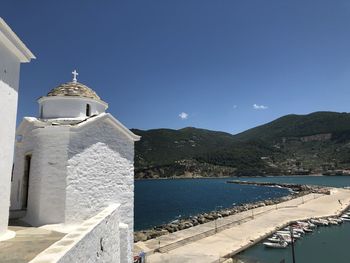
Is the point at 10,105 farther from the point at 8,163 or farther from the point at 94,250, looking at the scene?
the point at 94,250

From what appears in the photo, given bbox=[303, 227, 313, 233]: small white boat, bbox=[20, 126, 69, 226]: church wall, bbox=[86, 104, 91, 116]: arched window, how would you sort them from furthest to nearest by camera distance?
bbox=[303, 227, 313, 233]: small white boat, bbox=[86, 104, 91, 116]: arched window, bbox=[20, 126, 69, 226]: church wall

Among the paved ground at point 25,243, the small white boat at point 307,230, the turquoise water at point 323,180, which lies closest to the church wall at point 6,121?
the paved ground at point 25,243

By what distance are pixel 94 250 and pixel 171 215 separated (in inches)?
1955

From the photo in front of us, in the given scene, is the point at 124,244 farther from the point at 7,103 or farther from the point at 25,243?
the point at 7,103

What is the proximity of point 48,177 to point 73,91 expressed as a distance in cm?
404

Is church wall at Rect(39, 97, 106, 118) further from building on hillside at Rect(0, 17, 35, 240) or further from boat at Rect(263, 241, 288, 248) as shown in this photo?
boat at Rect(263, 241, 288, 248)

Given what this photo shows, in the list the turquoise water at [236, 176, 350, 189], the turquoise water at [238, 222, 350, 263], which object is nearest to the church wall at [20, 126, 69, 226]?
the turquoise water at [238, 222, 350, 263]

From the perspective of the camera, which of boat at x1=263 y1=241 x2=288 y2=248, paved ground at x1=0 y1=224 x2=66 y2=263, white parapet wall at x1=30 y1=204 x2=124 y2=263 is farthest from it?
boat at x1=263 y1=241 x2=288 y2=248

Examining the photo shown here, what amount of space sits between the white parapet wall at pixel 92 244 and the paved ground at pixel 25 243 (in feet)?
2.08

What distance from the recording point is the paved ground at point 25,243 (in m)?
5.96

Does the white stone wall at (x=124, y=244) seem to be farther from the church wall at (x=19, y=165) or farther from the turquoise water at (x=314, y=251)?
the turquoise water at (x=314, y=251)

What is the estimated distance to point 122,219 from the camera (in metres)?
11.7

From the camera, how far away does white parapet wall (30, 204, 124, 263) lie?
5525mm

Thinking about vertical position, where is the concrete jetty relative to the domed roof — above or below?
below
